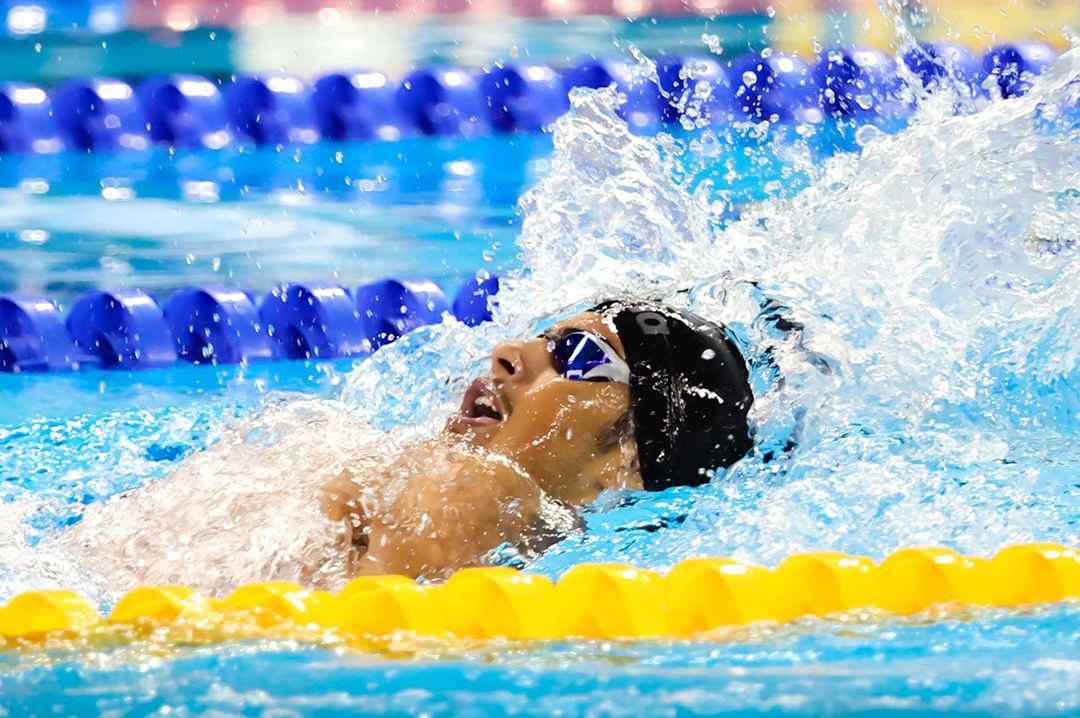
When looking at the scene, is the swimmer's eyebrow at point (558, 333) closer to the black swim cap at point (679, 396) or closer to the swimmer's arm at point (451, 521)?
the black swim cap at point (679, 396)

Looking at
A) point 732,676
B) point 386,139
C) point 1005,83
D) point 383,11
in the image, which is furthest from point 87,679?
point 383,11

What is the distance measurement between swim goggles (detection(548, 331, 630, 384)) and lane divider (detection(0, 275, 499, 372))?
→ 1.39 m

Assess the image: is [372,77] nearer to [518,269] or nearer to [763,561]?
[518,269]

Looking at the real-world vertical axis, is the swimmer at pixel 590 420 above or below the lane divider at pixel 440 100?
below

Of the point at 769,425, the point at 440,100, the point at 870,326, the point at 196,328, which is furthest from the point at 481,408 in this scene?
the point at 440,100

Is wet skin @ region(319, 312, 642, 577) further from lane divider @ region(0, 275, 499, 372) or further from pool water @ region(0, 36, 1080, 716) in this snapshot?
lane divider @ region(0, 275, 499, 372)

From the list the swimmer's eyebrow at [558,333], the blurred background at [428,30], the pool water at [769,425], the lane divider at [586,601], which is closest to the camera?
the pool water at [769,425]

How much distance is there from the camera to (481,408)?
198cm

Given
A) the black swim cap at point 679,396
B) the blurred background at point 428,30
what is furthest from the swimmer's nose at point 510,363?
the blurred background at point 428,30

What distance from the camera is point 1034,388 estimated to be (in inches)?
96.4

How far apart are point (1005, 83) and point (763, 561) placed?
13.6 ft

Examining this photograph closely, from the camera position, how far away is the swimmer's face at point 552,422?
1.93m

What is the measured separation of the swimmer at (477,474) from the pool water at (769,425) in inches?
2.4

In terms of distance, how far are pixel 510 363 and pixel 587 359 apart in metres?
0.11
